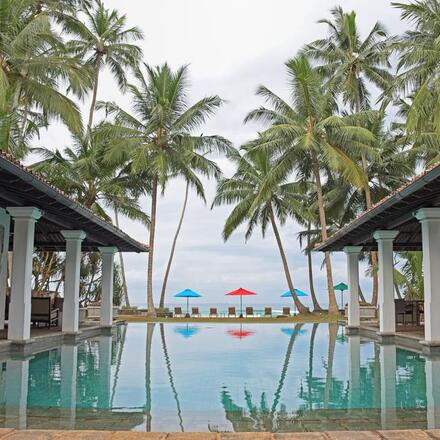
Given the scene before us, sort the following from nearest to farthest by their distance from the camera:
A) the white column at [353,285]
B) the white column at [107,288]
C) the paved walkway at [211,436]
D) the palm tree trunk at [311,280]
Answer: the paved walkway at [211,436] → the white column at [353,285] → the white column at [107,288] → the palm tree trunk at [311,280]

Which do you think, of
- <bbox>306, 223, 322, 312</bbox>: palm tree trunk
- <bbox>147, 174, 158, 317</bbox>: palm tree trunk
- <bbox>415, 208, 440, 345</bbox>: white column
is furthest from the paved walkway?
<bbox>306, 223, 322, 312</bbox>: palm tree trunk

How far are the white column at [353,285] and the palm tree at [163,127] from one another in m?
10.9

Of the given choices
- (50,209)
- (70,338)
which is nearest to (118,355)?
(70,338)

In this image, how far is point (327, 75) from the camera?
3266 centimetres

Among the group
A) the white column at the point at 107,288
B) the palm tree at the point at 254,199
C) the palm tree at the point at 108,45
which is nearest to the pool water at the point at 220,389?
the white column at the point at 107,288

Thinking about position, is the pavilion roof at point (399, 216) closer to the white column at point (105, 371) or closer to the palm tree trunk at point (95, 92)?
the white column at point (105, 371)

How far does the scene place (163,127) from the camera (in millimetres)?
28500

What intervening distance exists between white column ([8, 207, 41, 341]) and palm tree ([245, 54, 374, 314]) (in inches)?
595

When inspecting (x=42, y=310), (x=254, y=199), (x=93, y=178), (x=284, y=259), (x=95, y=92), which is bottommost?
(x=42, y=310)

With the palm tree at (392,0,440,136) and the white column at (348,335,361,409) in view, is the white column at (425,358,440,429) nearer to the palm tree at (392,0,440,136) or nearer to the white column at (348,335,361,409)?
the white column at (348,335,361,409)

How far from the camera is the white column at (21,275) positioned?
1217cm

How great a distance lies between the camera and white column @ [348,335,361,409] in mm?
7379

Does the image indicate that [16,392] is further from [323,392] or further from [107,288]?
[107,288]

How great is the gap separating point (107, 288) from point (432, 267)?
454 inches
